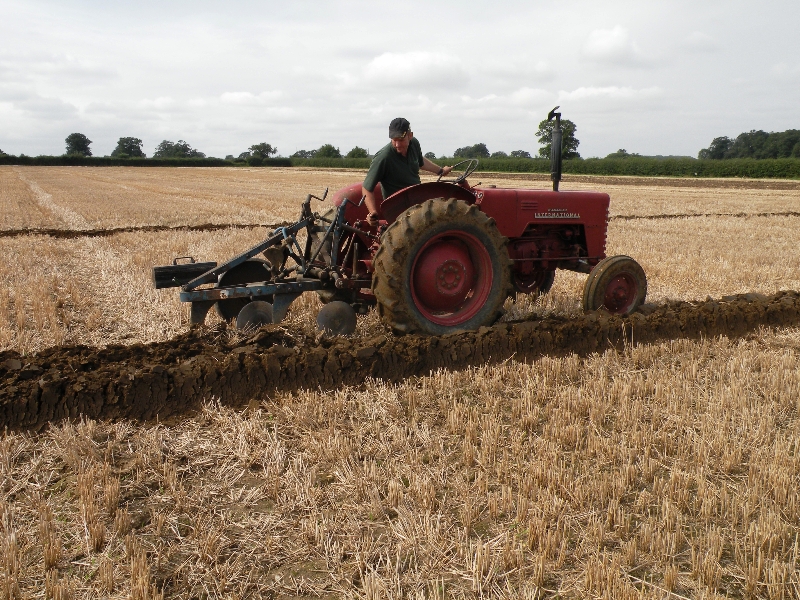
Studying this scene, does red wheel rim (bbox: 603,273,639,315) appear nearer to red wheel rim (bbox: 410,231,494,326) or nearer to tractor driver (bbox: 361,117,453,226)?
red wheel rim (bbox: 410,231,494,326)

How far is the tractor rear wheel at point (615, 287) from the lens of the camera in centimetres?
570

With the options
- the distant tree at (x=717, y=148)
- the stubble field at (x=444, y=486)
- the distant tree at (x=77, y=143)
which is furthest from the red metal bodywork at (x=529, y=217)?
the distant tree at (x=77, y=143)

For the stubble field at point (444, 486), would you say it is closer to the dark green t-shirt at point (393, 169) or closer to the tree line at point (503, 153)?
the dark green t-shirt at point (393, 169)

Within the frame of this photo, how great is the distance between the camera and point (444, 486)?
3037 millimetres

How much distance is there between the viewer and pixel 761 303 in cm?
600

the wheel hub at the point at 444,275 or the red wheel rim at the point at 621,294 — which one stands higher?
the wheel hub at the point at 444,275

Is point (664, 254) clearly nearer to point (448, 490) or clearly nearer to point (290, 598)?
point (448, 490)

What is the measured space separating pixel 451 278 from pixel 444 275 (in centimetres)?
7

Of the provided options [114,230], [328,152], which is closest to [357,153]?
A: [328,152]

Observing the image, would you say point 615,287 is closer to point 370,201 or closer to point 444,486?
point 370,201

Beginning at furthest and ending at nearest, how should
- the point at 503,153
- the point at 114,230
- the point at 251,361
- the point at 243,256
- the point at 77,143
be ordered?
the point at 77,143 → the point at 503,153 → the point at 114,230 → the point at 243,256 → the point at 251,361

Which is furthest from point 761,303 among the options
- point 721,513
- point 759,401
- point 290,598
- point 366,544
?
point 290,598

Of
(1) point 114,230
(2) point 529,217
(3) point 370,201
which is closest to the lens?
(3) point 370,201

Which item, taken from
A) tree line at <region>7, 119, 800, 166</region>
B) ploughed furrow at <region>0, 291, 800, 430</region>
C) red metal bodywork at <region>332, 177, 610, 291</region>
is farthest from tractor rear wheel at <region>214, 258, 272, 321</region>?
tree line at <region>7, 119, 800, 166</region>
